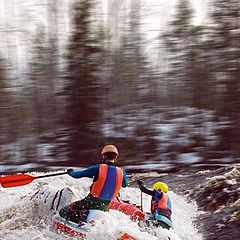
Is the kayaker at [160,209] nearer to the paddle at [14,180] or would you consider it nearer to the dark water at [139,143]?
the paddle at [14,180]

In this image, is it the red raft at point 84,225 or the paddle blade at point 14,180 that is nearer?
the red raft at point 84,225

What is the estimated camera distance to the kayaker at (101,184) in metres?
5.58

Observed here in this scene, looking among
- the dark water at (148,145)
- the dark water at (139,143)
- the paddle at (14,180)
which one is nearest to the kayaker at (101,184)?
the paddle at (14,180)

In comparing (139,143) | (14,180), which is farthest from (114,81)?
→ (14,180)

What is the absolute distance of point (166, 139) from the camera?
12.1 metres

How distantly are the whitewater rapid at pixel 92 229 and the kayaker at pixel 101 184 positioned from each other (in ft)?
0.59

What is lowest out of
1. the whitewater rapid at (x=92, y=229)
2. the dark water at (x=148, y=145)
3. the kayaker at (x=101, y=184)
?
the dark water at (x=148, y=145)

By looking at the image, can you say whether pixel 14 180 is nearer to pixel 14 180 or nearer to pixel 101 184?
pixel 14 180

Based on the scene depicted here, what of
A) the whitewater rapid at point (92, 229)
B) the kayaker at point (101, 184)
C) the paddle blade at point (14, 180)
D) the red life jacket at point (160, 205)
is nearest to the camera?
the whitewater rapid at point (92, 229)

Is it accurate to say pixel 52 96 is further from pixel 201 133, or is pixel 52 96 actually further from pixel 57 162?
pixel 201 133

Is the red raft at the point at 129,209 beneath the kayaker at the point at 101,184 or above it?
beneath

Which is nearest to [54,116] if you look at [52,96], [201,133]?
[52,96]

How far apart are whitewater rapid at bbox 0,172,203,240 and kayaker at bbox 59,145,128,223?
0.18 metres

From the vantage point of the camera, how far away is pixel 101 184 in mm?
5598
